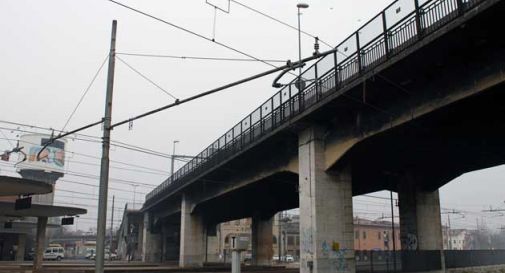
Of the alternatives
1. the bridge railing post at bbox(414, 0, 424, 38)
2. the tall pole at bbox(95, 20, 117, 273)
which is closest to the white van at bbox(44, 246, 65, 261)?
the tall pole at bbox(95, 20, 117, 273)

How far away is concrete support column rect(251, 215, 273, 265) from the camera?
58625 millimetres

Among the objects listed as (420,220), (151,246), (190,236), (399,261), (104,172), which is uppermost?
(104,172)

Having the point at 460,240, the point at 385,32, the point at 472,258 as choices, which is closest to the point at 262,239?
the point at 472,258

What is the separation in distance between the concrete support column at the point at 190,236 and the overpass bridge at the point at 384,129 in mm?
10346

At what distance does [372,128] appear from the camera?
872 inches

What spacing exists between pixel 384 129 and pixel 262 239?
4008cm

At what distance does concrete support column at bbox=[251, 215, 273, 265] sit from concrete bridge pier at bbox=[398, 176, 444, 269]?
25.4m

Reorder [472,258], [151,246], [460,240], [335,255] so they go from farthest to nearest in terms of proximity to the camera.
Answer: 1. [460,240]
2. [151,246]
3. [472,258]
4. [335,255]

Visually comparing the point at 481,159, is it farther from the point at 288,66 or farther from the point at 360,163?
the point at 288,66

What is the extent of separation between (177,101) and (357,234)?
100211mm

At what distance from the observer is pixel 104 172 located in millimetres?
18266

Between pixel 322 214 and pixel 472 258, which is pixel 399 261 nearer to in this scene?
pixel 472 258

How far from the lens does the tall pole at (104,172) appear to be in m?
17.8

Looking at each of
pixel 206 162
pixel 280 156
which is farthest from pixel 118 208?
pixel 280 156
